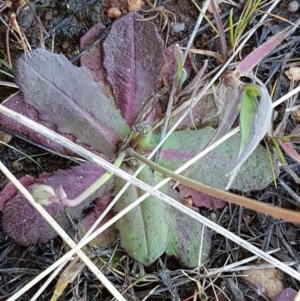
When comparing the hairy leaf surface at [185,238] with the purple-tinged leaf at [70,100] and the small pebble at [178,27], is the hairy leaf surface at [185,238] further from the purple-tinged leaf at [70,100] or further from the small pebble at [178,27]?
the small pebble at [178,27]

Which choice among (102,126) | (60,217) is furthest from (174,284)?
(102,126)

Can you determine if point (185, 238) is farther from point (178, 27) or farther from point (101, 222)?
point (178, 27)

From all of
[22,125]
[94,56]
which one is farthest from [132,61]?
[22,125]

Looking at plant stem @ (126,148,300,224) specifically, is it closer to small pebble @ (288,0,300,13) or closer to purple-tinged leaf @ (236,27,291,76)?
purple-tinged leaf @ (236,27,291,76)

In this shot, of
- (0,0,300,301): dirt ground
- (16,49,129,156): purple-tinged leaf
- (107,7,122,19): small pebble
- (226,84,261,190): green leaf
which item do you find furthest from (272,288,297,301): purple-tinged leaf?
(107,7,122,19): small pebble

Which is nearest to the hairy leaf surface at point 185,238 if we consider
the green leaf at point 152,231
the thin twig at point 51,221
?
the green leaf at point 152,231
